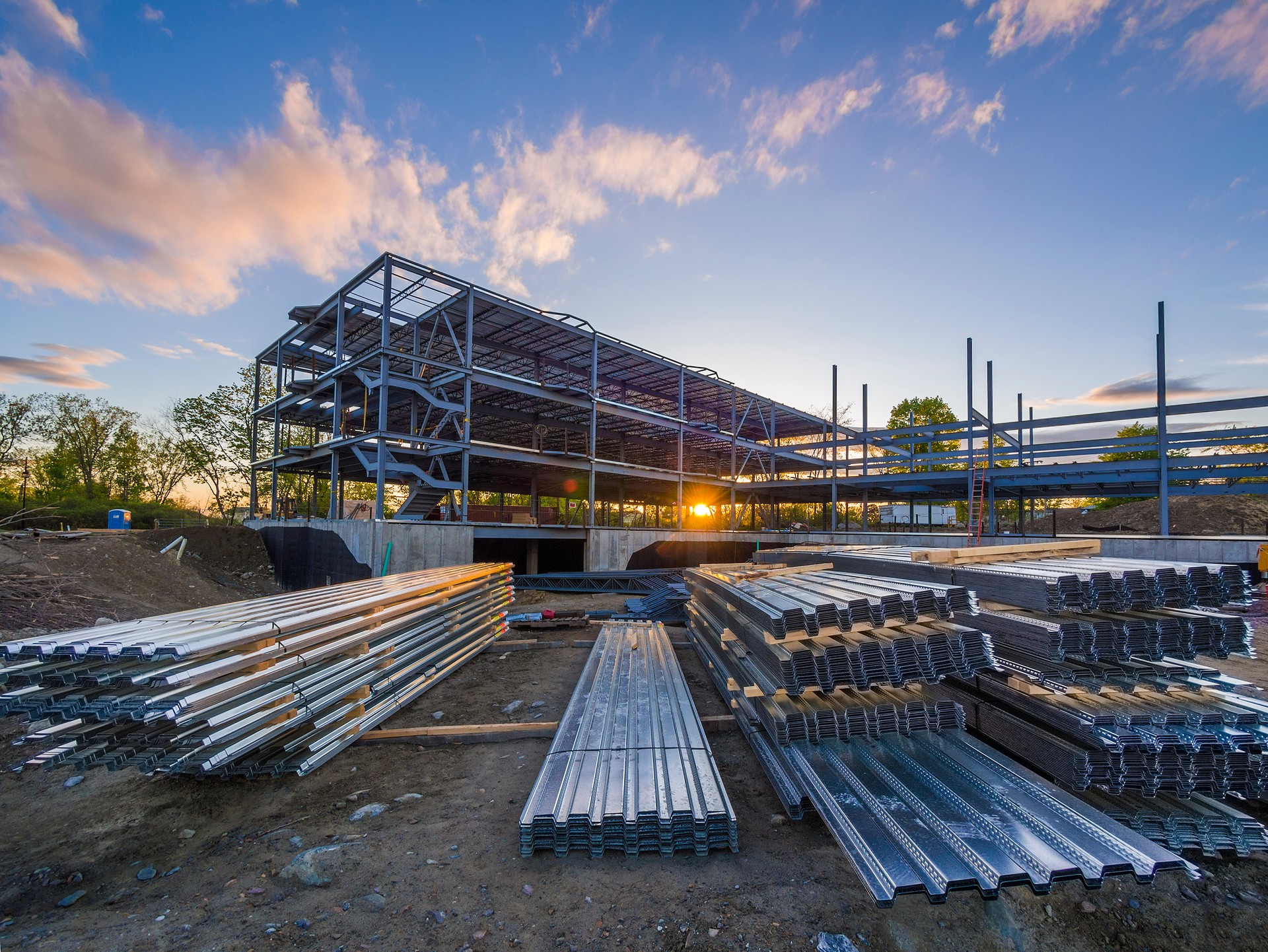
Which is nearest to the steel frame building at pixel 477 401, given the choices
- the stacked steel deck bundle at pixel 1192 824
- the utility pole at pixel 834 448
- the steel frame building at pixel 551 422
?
the steel frame building at pixel 551 422

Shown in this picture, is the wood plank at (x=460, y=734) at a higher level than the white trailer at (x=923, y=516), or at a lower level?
lower

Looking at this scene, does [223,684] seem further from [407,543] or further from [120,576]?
[120,576]

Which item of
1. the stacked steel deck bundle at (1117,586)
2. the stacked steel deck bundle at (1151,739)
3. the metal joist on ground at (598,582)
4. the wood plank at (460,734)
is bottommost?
the metal joist on ground at (598,582)

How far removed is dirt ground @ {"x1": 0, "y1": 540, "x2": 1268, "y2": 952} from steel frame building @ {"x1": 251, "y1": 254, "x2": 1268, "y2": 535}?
31.8 ft

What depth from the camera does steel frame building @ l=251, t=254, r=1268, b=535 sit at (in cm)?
1614

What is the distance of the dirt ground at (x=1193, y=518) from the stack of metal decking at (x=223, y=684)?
31.0 m

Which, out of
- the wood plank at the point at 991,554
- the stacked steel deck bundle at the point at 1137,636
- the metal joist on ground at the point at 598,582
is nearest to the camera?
the stacked steel deck bundle at the point at 1137,636

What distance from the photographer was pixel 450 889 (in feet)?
9.89

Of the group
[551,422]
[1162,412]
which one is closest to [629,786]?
[1162,412]

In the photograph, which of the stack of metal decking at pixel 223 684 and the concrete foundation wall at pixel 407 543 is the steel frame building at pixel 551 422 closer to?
the concrete foundation wall at pixel 407 543

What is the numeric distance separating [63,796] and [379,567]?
11001 millimetres

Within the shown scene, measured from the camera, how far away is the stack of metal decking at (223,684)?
311 centimetres

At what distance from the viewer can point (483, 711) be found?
6.00 metres

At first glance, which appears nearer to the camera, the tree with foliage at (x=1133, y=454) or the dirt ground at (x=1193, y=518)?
the tree with foliage at (x=1133, y=454)
